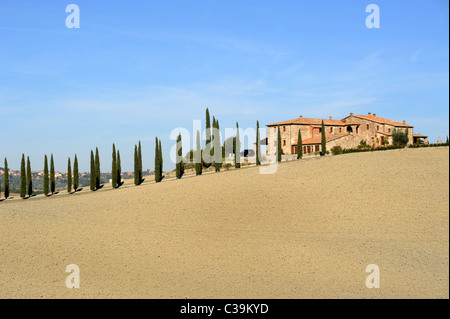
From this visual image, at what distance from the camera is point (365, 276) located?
19828 millimetres

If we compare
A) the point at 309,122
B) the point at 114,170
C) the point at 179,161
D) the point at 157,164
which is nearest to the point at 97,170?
the point at 114,170

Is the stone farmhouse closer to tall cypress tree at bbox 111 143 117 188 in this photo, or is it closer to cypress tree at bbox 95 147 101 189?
tall cypress tree at bbox 111 143 117 188

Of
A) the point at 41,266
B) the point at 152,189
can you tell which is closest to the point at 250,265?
the point at 41,266

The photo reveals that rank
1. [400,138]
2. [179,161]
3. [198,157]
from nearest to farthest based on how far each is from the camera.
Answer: [198,157]
[179,161]
[400,138]

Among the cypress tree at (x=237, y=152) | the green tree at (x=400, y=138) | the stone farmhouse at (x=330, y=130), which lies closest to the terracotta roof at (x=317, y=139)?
the stone farmhouse at (x=330, y=130)

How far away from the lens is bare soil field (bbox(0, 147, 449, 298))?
19.3 metres

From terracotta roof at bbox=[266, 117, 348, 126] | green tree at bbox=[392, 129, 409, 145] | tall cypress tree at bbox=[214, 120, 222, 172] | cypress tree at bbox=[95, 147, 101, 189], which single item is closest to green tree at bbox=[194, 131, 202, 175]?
tall cypress tree at bbox=[214, 120, 222, 172]

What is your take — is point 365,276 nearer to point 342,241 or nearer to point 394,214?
point 342,241

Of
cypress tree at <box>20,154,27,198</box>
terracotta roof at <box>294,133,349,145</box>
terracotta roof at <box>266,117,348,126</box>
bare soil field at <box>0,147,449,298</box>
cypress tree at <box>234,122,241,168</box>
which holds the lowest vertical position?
bare soil field at <box>0,147,449,298</box>

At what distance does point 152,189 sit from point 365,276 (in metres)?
33.8

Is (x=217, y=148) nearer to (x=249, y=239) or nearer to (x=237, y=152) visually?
(x=237, y=152)

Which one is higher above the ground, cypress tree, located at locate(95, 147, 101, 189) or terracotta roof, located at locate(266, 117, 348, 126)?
terracotta roof, located at locate(266, 117, 348, 126)

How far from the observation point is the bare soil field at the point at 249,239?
761 inches

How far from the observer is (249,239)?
26.7 m
